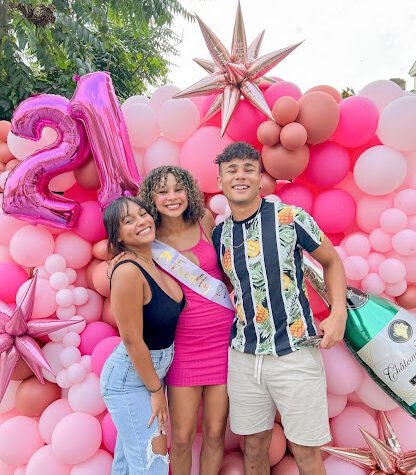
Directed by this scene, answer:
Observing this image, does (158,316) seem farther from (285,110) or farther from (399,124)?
(399,124)

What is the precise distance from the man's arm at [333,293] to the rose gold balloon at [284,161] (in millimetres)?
504

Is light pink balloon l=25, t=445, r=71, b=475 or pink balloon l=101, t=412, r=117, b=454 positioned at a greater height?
pink balloon l=101, t=412, r=117, b=454

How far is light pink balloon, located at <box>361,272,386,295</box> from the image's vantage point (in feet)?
6.85

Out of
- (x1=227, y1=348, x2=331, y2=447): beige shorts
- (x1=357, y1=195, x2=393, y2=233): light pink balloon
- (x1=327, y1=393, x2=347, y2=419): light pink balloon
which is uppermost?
(x1=357, y1=195, x2=393, y2=233): light pink balloon

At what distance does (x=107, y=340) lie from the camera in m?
2.19

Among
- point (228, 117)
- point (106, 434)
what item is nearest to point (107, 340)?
point (106, 434)

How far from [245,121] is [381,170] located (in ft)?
2.66

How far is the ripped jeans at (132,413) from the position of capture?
1656 mm

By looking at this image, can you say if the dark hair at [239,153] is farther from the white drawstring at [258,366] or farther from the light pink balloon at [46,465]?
the light pink balloon at [46,465]

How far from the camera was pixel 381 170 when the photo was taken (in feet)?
6.91

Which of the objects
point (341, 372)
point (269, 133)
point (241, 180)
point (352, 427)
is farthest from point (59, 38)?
point (352, 427)

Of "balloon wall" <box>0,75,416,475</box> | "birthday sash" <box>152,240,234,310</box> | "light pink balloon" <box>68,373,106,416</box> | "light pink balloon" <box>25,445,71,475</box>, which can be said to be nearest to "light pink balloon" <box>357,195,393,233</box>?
"balloon wall" <box>0,75,416,475</box>

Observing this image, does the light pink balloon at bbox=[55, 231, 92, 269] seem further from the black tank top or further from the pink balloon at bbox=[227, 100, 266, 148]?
the pink balloon at bbox=[227, 100, 266, 148]

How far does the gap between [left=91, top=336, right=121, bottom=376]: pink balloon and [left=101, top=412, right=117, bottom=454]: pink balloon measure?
25 cm
